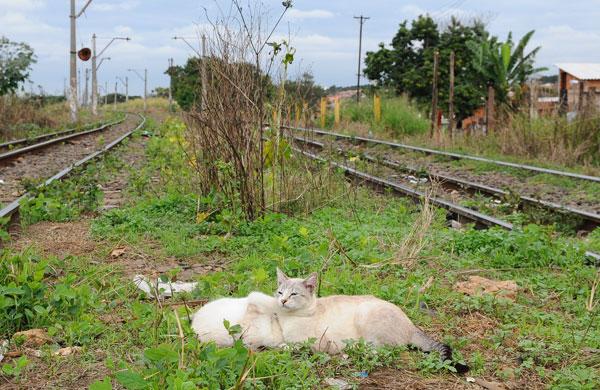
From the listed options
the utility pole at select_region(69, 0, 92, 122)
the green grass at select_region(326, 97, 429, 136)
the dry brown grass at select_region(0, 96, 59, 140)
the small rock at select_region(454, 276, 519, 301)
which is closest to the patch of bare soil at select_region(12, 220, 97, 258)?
the small rock at select_region(454, 276, 519, 301)

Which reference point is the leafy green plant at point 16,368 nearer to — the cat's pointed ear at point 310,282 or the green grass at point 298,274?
the green grass at point 298,274

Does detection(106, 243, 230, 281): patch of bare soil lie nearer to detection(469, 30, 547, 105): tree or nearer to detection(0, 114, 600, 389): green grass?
detection(0, 114, 600, 389): green grass

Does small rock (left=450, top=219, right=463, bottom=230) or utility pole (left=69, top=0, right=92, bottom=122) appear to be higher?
utility pole (left=69, top=0, right=92, bottom=122)

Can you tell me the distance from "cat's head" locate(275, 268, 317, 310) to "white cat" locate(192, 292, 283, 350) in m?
0.11

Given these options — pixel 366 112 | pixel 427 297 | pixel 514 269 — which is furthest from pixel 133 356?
pixel 366 112

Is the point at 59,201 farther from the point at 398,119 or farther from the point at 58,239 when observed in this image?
the point at 398,119

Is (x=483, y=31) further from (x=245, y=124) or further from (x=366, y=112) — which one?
(x=245, y=124)

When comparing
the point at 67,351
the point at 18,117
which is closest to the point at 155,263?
the point at 67,351

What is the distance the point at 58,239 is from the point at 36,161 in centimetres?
Result: 1024

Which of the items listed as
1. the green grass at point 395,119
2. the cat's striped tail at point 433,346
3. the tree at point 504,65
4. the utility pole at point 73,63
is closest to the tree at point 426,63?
the tree at point 504,65

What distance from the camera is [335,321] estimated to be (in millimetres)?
4160

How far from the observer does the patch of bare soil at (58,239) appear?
270 inches

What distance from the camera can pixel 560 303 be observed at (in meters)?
5.34

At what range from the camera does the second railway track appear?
1163 centimetres
